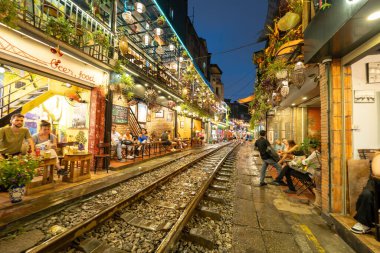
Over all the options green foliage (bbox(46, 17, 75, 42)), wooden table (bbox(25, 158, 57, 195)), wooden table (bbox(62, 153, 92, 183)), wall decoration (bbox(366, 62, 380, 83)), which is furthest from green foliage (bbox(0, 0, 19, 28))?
wall decoration (bbox(366, 62, 380, 83))

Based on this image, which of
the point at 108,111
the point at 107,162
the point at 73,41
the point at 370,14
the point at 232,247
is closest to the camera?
the point at 370,14

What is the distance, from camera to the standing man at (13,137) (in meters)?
5.08

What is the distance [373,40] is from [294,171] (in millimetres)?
4121

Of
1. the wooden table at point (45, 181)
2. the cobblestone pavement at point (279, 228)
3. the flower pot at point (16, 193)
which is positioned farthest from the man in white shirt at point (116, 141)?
the cobblestone pavement at point (279, 228)

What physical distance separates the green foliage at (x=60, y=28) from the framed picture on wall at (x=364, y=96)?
29.2 ft

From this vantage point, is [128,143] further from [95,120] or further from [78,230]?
[78,230]

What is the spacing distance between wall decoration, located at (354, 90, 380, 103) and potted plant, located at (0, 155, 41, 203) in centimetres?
794

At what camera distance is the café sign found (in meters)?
4.92

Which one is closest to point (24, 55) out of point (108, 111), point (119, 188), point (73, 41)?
point (73, 41)

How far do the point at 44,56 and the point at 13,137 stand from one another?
280 cm

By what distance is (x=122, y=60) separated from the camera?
9.45 m

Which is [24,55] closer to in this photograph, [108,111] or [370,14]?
[108,111]

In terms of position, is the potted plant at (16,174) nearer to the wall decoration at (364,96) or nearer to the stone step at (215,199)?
the stone step at (215,199)

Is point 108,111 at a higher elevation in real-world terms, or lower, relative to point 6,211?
higher
